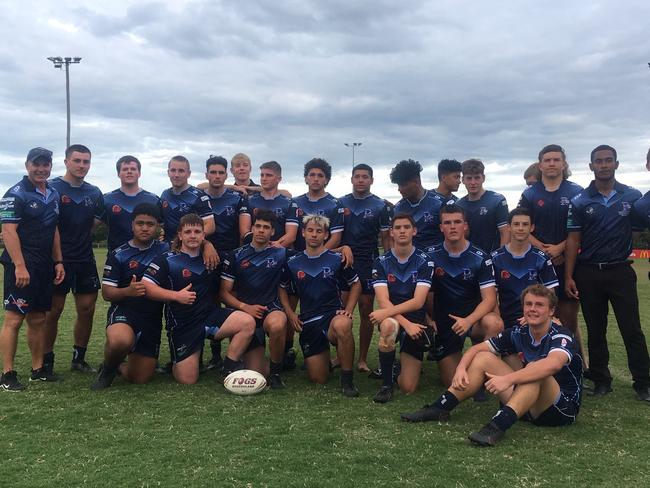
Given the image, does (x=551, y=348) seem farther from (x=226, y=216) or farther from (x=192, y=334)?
(x=226, y=216)

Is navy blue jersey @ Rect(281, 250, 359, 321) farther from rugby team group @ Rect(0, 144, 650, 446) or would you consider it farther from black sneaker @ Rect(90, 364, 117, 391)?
black sneaker @ Rect(90, 364, 117, 391)

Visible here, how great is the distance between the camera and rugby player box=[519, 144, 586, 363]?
17.6ft

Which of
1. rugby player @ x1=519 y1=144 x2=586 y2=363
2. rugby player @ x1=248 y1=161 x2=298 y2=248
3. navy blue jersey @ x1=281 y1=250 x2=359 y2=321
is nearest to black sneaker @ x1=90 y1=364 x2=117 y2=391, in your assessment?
navy blue jersey @ x1=281 y1=250 x2=359 y2=321

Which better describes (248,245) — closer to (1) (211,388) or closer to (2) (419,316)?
(1) (211,388)

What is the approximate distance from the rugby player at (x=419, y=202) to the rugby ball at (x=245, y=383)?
7.31 feet

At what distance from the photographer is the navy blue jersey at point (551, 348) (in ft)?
13.0

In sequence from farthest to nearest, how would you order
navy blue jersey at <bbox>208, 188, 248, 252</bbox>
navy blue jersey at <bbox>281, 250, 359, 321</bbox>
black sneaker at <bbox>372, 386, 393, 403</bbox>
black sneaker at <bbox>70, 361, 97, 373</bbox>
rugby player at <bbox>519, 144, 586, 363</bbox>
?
1. navy blue jersey at <bbox>208, 188, 248, 252</bbox>
2. black sneaker at <bbox>70, 361, 97, 373</bbox>
3. navy blue jersey at <bbox>281, 250, 359, 321</bbox>
4. rugby player at <bbox>519, 144, 586, 363</bbox>
5. black sneaker at <bbox>372, 386, 393, 403</bbox>

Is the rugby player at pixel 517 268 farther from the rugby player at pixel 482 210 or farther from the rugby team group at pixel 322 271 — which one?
the rugby player at pixel 482 210

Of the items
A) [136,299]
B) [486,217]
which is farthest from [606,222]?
[136,299]

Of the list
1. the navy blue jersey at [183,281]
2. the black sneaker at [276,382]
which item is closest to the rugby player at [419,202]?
the black sneaker at [276,382]

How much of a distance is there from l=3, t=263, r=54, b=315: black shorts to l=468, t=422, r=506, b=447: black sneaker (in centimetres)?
407

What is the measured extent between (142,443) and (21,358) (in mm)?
3421

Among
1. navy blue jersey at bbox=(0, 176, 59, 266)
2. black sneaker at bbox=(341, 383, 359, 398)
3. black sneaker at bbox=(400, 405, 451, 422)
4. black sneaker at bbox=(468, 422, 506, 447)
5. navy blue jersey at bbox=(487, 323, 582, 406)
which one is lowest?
black sneaker at bbox=(341, 383, 359, 398)

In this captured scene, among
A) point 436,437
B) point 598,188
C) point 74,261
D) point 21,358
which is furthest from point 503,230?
point 21,358
